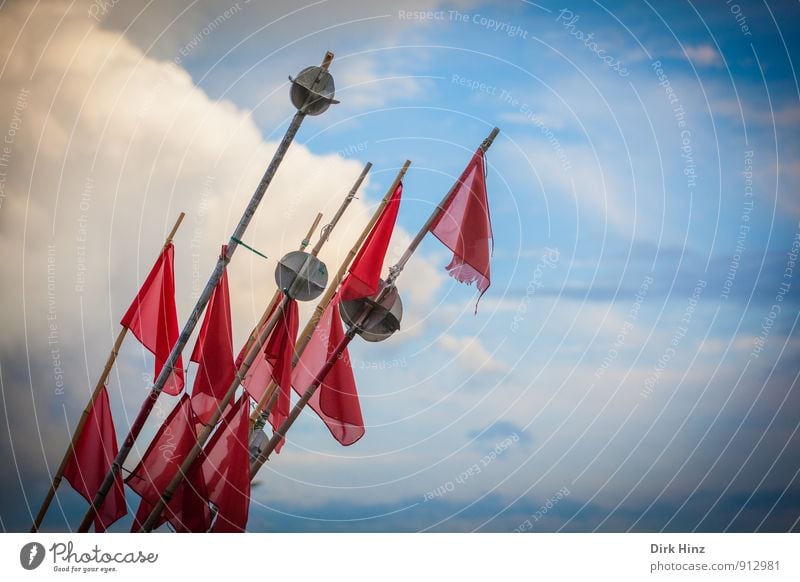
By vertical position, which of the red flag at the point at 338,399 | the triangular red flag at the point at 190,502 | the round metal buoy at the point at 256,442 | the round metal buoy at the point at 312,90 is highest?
the round metal buoy at the point at 312,90

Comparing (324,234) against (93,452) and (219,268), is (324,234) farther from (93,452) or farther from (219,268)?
(93,452)

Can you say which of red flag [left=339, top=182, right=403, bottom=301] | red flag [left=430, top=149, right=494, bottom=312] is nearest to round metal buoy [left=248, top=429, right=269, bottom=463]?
red flag [left=339, top=182, right=403, bottom=301]

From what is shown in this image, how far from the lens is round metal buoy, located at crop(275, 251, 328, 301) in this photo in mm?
9578

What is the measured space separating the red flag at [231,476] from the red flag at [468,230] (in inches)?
101

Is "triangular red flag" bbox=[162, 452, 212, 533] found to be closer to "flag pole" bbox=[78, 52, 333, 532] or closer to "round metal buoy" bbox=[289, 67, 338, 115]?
"flag pole" bbox=[78, 52, 333, 532]

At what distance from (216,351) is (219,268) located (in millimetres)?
878

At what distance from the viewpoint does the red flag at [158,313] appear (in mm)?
10195

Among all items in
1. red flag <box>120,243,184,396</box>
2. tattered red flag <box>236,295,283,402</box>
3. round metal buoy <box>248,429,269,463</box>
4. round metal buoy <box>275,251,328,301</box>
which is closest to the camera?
round metal buoy <box>275,251,328,301</box>

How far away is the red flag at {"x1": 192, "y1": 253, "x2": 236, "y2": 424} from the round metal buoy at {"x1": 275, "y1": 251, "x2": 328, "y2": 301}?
0.57m

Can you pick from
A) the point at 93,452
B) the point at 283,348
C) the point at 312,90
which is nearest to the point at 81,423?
the point at 93,452

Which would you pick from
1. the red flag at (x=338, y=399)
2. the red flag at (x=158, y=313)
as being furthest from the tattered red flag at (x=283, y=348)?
the red flag at (x=158, y=313)

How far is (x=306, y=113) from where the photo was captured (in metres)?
8.88

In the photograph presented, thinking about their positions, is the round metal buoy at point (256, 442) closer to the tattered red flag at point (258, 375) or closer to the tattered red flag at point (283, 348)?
the tattered red flag at point (258, 375)
